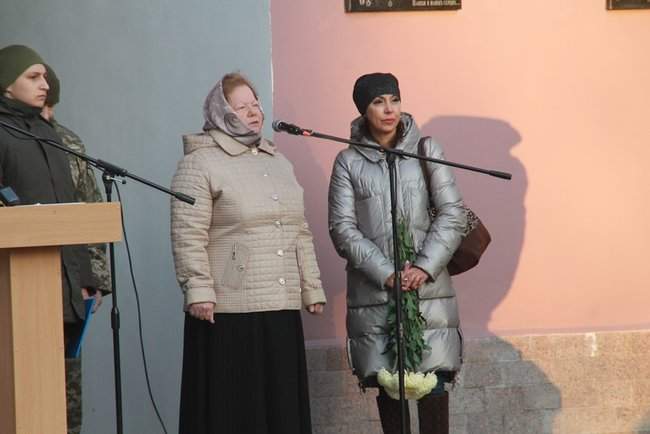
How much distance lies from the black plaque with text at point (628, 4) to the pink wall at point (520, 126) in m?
0.04

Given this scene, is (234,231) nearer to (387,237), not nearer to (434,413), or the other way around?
(387,237)

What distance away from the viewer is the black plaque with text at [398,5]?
251 inches

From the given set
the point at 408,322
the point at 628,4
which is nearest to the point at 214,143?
the point at 408,322

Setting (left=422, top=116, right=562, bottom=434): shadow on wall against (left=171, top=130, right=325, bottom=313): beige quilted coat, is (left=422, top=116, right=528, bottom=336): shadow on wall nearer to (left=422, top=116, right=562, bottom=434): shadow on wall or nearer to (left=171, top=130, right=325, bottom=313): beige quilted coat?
(left=422, top=116, right=562, bottom=434): shadow on wall

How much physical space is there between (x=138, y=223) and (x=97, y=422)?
3.22 feet

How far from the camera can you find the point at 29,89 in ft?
15.8

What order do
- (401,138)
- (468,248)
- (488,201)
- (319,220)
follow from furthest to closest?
1. (488,201)
2. (319,220)
3. (468,248)
4. (401,138)

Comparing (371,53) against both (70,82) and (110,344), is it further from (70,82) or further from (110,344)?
(110,344)

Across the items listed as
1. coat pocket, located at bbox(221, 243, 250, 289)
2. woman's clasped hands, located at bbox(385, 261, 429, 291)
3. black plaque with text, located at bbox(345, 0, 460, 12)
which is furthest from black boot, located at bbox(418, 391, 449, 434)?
black plaque with text, located at bbox(345, 0, 460, 12)

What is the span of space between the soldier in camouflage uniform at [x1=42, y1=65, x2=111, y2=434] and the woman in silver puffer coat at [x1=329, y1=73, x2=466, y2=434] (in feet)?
3.14

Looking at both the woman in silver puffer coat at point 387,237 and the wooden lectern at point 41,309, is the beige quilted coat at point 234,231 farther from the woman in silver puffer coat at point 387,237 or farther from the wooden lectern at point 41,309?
the wooden lectern at point 41,309

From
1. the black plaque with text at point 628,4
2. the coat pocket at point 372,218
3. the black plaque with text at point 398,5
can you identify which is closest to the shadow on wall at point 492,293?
the black plaque with text at point 398,5

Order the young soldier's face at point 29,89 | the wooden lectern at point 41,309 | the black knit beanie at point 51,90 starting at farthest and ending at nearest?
1. the black knit beanie at point 51,90
2. the young soldier's face at point 29,89
3. the wooden lectern at point 41,309

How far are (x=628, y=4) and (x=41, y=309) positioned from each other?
4.03m
